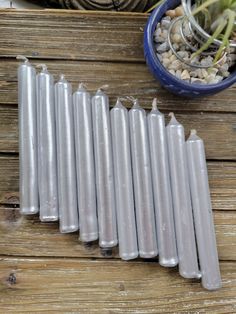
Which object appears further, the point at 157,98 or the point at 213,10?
the point at 157,98

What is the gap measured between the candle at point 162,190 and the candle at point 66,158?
0.12 metres

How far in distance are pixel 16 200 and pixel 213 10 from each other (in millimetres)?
395

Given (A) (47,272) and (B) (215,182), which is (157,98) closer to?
(B) (215,182)

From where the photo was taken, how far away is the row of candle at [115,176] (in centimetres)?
66

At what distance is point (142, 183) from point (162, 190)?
0.10 feet

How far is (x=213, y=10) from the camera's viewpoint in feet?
2.08

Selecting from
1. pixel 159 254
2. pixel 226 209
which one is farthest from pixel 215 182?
pixel 159 254

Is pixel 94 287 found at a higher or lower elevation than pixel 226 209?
lower

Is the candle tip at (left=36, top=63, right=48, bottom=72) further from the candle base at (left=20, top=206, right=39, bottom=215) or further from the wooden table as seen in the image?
the candle base at (left=20, top=206, right=39, bottom=215)

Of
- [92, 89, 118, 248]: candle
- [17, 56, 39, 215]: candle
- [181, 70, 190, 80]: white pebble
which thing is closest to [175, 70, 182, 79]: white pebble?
[181, 70, 190, 80]: white pebble

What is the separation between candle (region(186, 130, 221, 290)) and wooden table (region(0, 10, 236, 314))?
30mm

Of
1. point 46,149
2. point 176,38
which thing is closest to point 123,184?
point 46,149

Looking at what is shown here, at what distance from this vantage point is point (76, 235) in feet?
2.23

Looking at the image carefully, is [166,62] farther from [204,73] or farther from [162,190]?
[162,190]
